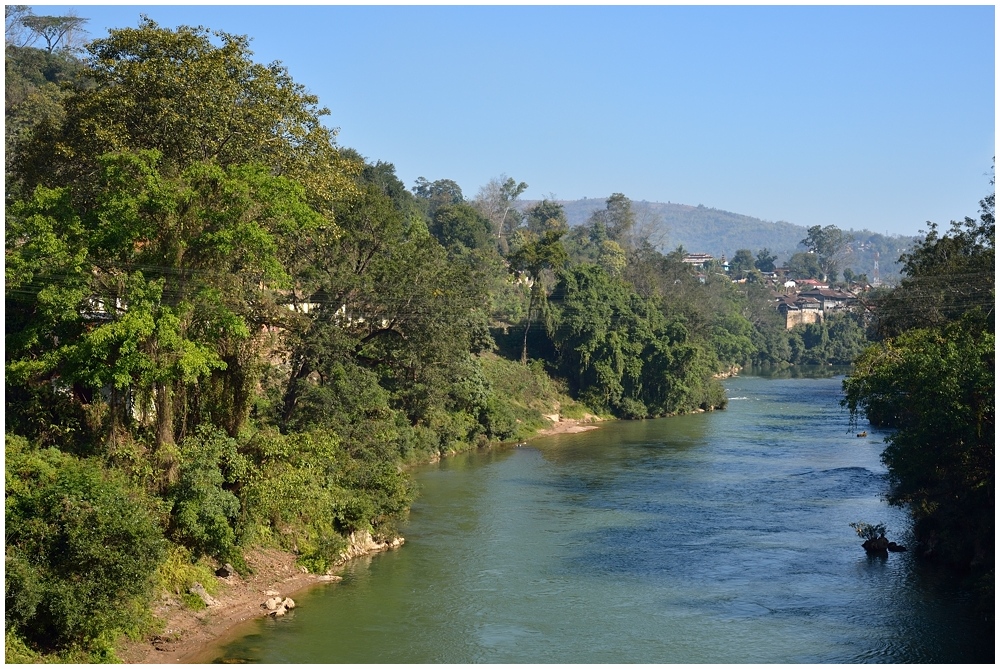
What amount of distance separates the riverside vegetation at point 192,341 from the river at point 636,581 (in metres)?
2.15

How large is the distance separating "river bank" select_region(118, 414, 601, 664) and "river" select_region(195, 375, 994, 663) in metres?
0.46

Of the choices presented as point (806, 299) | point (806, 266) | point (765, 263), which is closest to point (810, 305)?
point (806, 299)

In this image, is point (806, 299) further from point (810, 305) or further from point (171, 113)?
point (171, 113)

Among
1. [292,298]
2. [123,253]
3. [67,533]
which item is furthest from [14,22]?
[67,533]

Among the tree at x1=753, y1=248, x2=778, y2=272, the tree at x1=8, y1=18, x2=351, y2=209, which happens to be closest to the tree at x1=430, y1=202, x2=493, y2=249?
the tree at x1=8, y1=18, x2=351, y2=209

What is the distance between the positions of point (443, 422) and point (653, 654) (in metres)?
22.1

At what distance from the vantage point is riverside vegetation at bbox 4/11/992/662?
18.3m

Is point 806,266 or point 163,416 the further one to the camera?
point 806,266

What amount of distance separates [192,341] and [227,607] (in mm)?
5253

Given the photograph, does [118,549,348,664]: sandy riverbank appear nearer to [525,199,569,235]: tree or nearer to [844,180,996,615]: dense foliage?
[844,180,996,615]: dense foliage

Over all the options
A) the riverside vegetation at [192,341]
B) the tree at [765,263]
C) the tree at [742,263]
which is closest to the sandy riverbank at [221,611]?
the riverside vegetation at [192,341]

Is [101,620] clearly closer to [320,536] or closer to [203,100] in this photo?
[320,536]

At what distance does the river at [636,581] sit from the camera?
19297 millimetres

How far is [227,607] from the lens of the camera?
2072 cm
